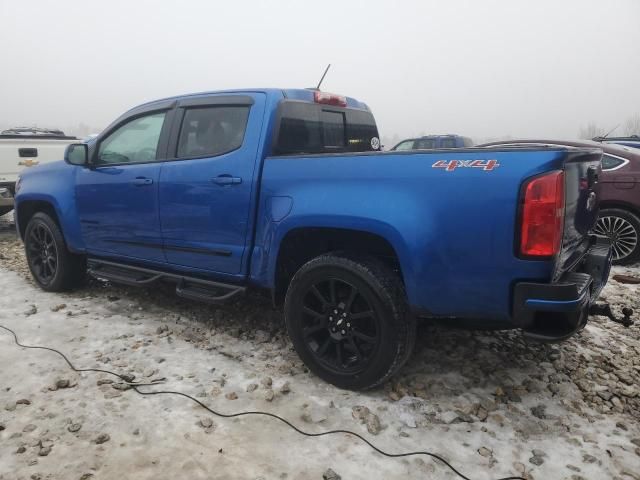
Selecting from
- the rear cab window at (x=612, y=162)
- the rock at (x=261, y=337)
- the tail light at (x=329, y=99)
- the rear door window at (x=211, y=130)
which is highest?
the tail light at (x=329, y=99)

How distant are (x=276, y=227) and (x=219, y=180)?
60cm

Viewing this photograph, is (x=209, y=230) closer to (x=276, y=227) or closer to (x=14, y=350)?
(x=276, y=227)

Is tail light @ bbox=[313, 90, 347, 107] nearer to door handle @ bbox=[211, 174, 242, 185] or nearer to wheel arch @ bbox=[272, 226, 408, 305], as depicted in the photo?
door handle @ bbox=[211, 174, 242, 185]

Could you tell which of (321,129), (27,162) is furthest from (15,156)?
(321,129)

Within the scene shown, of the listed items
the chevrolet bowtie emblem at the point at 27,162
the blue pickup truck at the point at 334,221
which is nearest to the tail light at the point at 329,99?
the blue pickup truck at the point at 334,221

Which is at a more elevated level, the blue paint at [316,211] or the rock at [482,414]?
the blue paint at [316,211]

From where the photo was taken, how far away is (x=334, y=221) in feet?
9.09

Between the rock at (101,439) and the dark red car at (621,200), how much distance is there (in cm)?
500

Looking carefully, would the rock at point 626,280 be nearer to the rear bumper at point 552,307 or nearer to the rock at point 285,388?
the rear bumper at point 552,307

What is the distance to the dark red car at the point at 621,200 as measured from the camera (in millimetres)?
5719

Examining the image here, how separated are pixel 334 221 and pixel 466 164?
799mm

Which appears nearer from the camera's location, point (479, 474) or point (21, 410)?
point (479, 474)

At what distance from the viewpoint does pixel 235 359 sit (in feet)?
11.2

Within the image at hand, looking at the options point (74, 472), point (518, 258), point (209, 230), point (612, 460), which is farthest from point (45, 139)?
point (612, 460)
